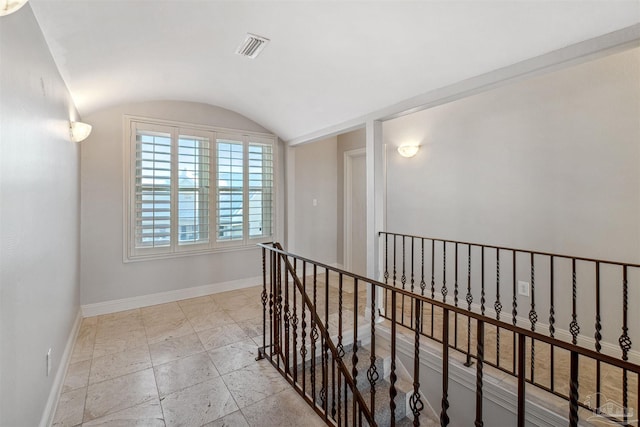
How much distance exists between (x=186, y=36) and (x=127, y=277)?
9.23 ft

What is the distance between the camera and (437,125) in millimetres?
3770

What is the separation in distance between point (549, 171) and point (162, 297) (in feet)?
14.8

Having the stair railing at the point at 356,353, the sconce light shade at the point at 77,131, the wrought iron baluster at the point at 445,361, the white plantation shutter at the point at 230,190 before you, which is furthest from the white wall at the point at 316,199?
the wrought iron baluster at the point at 445,361

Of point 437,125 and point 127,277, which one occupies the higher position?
point 437,125

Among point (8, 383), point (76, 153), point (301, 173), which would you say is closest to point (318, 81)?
point (301, 173)

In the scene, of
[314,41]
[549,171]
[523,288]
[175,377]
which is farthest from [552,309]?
[175,377]

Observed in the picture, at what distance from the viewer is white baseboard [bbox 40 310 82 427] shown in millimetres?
1750

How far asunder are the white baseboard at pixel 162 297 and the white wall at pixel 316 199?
933 millimetres

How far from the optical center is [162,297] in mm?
3811

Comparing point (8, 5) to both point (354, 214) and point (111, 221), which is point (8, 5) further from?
point (354, 214)

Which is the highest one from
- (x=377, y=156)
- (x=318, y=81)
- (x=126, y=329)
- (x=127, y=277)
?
(x=318, y=81)

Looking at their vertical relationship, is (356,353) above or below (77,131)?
below

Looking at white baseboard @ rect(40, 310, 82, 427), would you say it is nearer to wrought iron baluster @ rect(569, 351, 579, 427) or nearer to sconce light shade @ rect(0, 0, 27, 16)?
sconce light shade @ rect(0, 0, 27, 16)

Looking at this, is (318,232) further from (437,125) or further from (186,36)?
(186,36)
